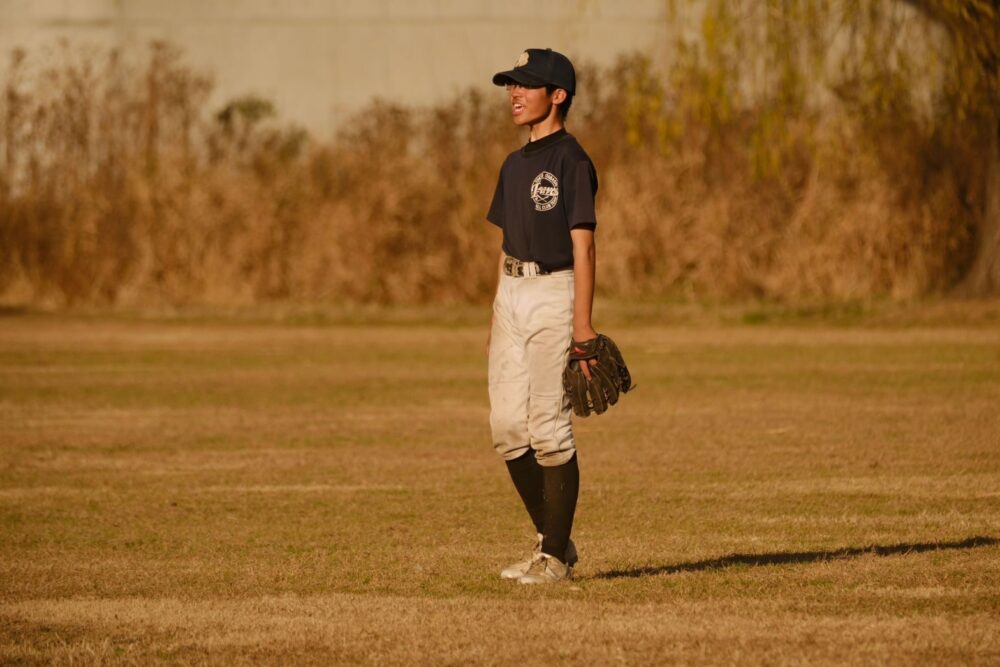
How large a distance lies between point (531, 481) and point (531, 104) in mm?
1551

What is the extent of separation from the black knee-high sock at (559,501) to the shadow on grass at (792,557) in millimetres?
323

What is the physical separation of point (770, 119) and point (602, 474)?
464 inches

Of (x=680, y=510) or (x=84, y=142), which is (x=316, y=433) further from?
(x=84, y=142)

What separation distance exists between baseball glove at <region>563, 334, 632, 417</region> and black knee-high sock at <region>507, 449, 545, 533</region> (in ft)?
1.43

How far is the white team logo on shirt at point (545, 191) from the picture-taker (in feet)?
23.1

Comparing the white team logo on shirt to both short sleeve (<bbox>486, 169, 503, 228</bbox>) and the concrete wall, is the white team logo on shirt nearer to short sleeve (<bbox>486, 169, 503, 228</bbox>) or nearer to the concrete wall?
short sleeve (<bbox>486, 169, 503, 228</bbox>)

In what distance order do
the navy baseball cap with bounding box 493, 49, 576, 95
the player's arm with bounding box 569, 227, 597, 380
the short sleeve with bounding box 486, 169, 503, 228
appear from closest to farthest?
1. the player's arm with bounding box 569, 227, 597, 380
2. the navy baseball cap with bounding box 493, 49, 576, 95
3. the short sleeve with bounding box 486, 169, 503, 228

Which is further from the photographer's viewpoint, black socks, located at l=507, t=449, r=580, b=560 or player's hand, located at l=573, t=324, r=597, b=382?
black socks, located at l=507, t=449, r=580, b=560

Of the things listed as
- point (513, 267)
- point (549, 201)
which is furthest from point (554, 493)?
point (549, 201)

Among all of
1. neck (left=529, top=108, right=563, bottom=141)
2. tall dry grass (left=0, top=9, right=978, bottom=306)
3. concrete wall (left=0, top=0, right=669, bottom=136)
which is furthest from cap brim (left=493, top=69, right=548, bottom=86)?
concrete wall (left=0, top=0, right=669, bottom=136)

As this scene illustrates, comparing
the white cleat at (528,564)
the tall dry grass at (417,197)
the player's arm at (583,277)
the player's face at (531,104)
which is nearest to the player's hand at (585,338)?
the player's arm at (583,277)

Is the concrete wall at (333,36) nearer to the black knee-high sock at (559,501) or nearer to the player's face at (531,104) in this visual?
the player's face at (531,104)

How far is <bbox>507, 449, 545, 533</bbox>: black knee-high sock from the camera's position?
7.38m

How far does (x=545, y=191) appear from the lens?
7.04m
